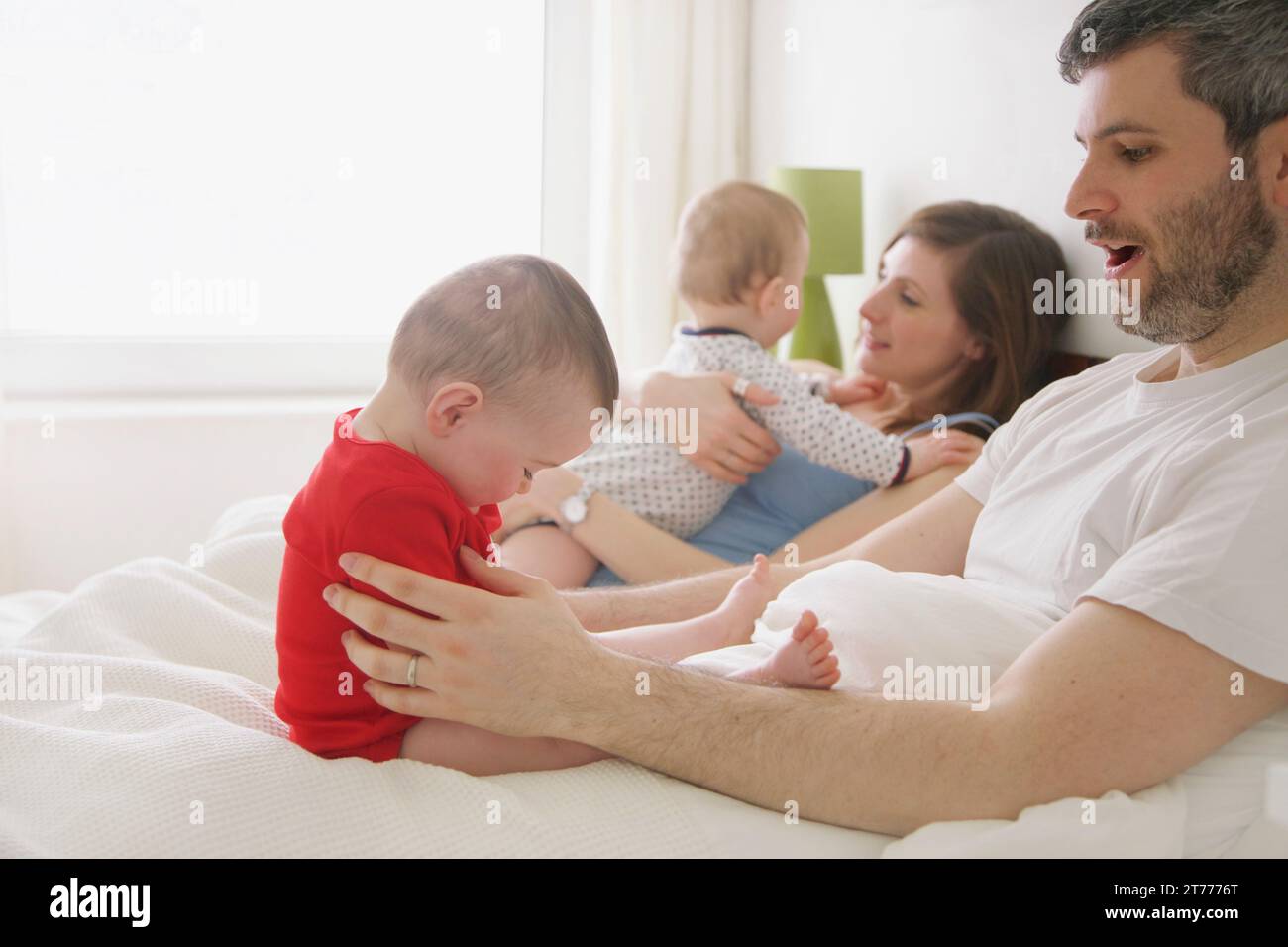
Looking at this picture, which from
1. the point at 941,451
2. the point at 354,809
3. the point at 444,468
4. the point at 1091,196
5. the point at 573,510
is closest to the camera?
the point at 354,809

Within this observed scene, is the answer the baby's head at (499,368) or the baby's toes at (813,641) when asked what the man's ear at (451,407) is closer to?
the baby's head at (499,368)

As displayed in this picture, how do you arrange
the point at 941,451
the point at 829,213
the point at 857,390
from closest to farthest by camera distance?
1. the point at 941,451
2. the point at 857,390
3. the point at 829,213

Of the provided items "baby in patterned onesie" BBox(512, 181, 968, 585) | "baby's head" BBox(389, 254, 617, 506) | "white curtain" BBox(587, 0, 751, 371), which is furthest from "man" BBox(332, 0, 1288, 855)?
"white curtain" BBox(587, 0, 751, 371)

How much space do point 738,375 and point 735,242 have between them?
0.26m

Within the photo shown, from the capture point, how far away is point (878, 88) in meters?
2.90

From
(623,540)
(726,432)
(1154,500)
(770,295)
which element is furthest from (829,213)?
(1154,500)

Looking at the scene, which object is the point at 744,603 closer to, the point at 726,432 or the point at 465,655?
the point at 465,655

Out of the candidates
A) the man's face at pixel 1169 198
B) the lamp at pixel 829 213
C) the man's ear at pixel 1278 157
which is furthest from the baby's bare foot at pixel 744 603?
the lamp at pixel 829 213

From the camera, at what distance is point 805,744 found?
119cm

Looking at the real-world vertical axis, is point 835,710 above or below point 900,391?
below

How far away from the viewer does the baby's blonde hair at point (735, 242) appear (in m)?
2.38
